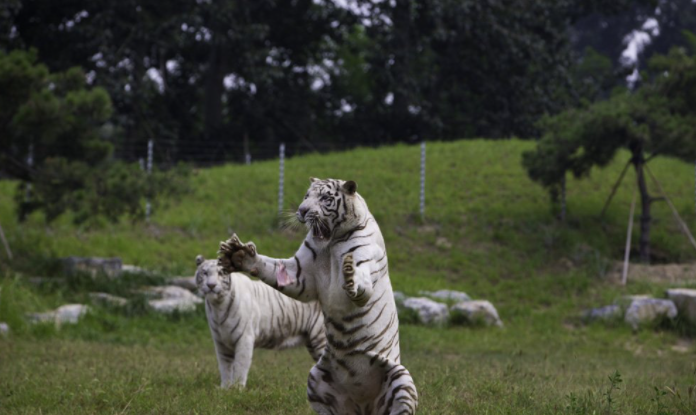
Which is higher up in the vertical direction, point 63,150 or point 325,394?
point 63,150

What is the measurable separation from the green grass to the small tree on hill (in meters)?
1.44

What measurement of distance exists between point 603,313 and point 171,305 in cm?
743

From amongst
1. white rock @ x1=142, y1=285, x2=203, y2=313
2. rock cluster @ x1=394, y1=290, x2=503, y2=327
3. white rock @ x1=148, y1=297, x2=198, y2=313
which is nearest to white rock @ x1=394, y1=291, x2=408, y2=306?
rock cluster @ x1=394, y1=290, x2=503, y2=327

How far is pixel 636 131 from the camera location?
18.0 metres

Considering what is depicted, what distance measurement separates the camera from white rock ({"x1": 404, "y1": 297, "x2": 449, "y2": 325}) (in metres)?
14.5

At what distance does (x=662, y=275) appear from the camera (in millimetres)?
17641

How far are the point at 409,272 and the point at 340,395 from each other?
12712 millimetres

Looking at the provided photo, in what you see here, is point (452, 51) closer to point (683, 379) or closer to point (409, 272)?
point (409, 272)

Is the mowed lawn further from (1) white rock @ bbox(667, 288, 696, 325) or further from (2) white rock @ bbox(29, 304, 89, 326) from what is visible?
(2) white rock @ bbox(29, 304, 89, 326)

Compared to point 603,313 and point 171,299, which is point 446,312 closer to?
point 603,313

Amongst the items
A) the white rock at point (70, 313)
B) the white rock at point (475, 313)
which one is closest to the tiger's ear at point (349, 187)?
the white rock at point (70, 313)

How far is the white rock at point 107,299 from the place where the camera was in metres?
14.0

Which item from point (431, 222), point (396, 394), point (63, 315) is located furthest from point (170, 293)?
point (396, 394)

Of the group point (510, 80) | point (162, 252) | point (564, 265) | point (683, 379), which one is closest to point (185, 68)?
point (510, 80)
